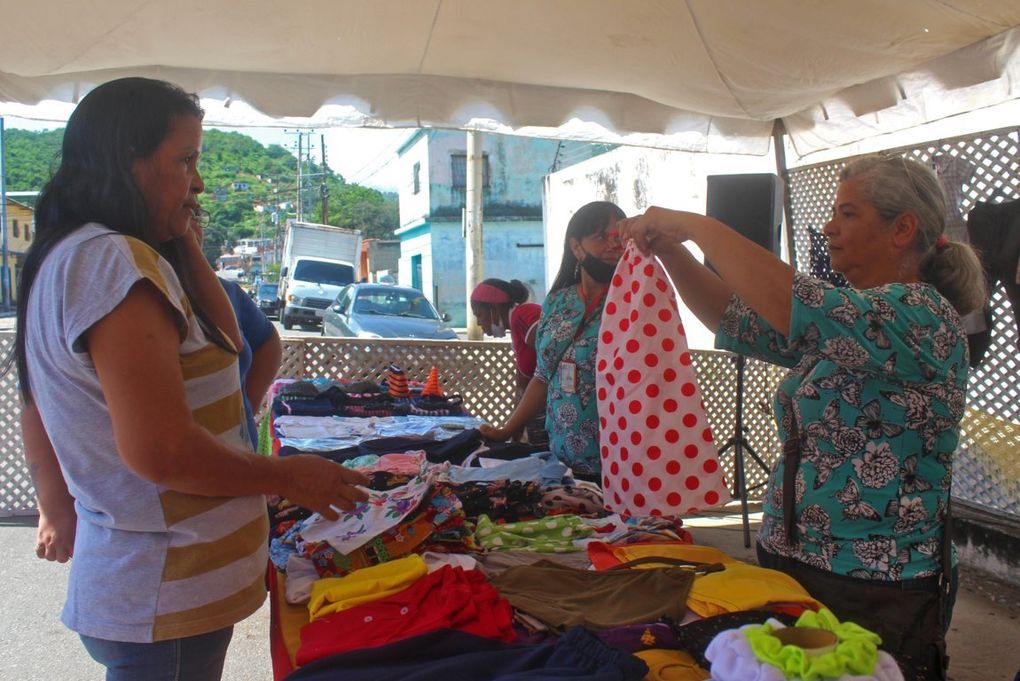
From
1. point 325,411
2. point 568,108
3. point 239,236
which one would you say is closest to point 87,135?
point 325,411

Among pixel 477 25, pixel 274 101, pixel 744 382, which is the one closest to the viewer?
pixel 477 25

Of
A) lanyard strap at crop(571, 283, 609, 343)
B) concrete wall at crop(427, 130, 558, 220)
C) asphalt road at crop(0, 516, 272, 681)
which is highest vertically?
concrete wall at crop(427, 130, 558, 220)

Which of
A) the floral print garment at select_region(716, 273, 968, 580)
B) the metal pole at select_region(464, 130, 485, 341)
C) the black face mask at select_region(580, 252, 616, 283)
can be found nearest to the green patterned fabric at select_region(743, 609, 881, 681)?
the floral print garment at select_region(716, 273, 968, 580)

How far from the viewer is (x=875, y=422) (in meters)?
1.86

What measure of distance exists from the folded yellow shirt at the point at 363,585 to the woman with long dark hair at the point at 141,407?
12.9 inches

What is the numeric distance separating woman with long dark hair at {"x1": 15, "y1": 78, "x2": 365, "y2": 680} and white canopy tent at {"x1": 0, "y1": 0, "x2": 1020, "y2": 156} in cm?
256

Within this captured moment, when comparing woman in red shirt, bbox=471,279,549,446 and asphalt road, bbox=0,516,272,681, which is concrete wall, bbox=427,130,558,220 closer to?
woman in red shirt, bbox=471,279,549,446

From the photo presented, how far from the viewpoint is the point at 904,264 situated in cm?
198

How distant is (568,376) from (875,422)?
1.48 metres

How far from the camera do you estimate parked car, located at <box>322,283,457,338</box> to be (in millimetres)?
16797

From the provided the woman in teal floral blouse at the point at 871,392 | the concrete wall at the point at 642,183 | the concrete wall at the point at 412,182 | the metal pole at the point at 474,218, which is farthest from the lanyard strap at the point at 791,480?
the concrete wall at the point at 412,182

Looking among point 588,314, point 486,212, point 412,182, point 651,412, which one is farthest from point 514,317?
point 412,182

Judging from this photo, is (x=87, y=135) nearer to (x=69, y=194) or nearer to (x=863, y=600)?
(x=69, y=194)

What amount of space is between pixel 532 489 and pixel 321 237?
30.8m
